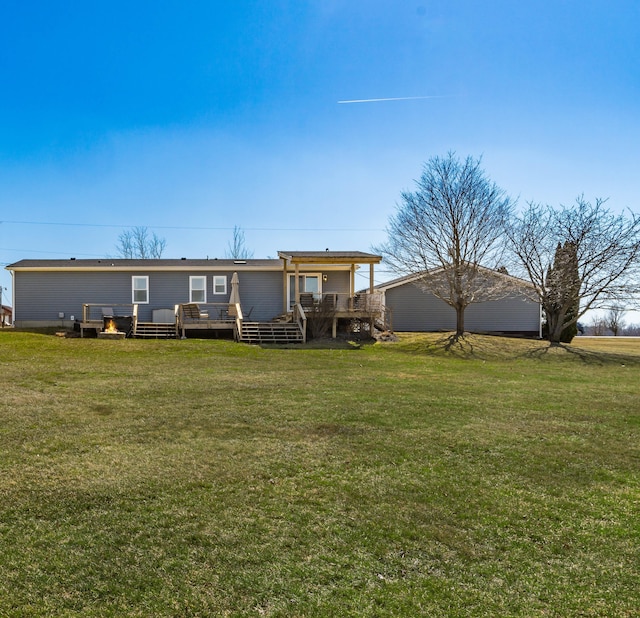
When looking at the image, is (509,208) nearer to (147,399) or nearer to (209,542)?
(147,399)

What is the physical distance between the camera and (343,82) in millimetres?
16203

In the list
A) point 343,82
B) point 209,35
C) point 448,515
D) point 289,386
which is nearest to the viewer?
point 448,515

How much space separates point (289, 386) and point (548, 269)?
1862 centimetres

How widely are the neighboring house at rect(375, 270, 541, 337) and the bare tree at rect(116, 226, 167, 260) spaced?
1147 inches

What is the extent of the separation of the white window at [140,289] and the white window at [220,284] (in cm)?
327

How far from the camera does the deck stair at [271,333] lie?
703 inches

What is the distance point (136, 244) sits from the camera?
149 feet

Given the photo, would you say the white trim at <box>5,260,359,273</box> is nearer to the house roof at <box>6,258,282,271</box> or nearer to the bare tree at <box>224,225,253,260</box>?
the house roof at <box>6,258,282,271</box>

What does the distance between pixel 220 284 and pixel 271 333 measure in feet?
16.6

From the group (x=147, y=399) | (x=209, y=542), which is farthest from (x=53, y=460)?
(x=147, y=399)

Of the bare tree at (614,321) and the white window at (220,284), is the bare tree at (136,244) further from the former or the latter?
the bare tree at (614,321)

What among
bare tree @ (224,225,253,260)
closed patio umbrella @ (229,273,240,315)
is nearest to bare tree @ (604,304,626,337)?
bare tree @ (224,225,253,260)

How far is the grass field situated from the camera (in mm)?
2514

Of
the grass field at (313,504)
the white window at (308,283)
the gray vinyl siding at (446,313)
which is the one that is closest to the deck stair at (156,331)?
the white window at (308,283)
